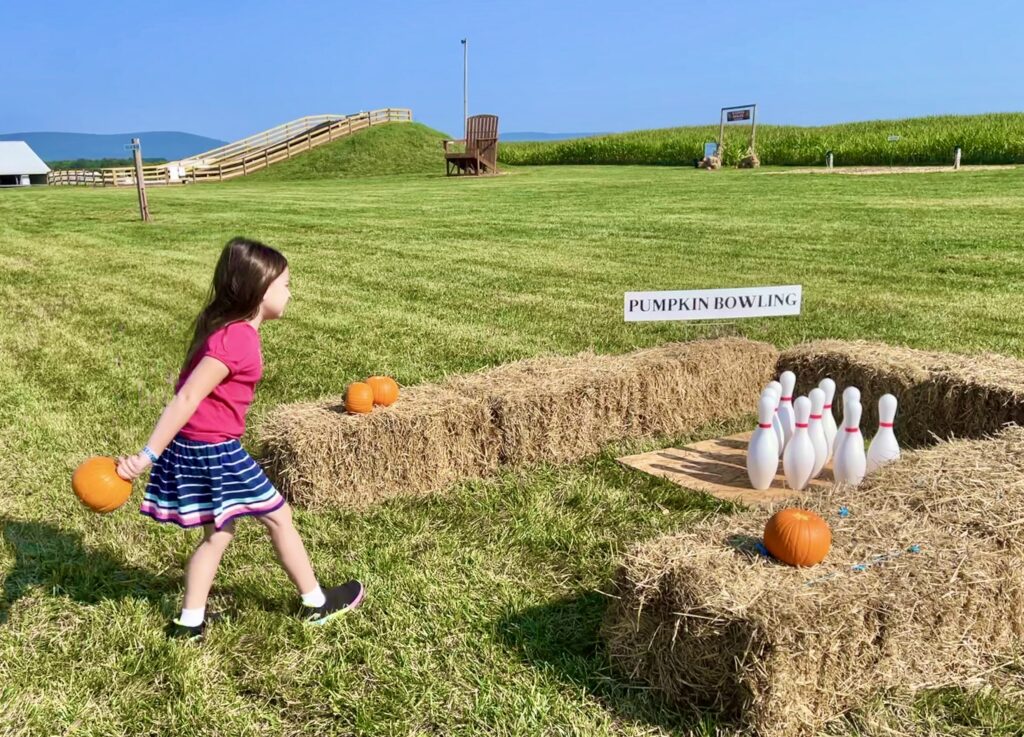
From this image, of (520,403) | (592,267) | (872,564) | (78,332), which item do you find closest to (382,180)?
(592,267)

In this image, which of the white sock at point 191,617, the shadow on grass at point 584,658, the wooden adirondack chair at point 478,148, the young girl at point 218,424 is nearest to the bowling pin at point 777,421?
the shadow on grass at point 584,658

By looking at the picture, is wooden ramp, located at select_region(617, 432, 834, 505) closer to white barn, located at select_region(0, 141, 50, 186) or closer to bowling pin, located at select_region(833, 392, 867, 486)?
bowling pin, located at select_region(833, 392, 867, 486)

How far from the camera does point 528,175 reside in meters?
33.9

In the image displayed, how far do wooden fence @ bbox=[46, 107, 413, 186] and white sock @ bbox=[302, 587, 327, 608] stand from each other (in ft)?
118

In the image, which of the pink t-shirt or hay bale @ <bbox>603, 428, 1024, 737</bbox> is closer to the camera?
hay bale @ <bbox>603, 428, 1024, 737</bbox>

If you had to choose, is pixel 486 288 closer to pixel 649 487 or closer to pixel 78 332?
pixel 78 332

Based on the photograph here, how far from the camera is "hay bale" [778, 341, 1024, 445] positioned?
15.7 feet

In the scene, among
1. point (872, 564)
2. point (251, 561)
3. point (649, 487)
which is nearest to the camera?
point (872, 564)

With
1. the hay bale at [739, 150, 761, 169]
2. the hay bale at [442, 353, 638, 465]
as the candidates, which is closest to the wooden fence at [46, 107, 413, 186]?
the hay bale at [739, 150, 761, 169]

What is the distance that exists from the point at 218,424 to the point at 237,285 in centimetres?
49

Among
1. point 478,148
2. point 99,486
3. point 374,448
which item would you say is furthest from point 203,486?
point 478,148

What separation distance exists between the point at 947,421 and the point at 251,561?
3891mm

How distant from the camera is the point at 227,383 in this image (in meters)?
3.03

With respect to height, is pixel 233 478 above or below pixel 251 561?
above
